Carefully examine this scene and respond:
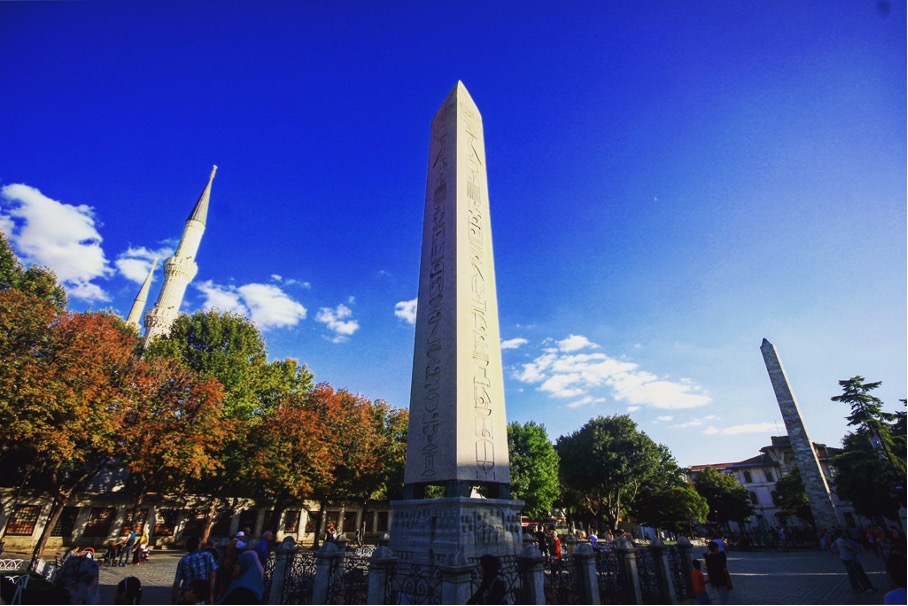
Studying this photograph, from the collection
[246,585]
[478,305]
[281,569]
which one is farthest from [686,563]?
[246,585]

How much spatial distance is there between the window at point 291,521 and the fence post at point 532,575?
27.0 meters

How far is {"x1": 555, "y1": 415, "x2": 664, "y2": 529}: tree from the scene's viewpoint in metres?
32.1

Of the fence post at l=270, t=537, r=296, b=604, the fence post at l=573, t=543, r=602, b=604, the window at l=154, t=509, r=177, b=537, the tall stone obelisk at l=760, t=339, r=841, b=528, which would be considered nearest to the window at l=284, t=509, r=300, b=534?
the window at l=154, t=509, r=177, b=537

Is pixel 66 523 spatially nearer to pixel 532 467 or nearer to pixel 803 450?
pixel 532 467

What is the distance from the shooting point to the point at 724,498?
38.4 metres

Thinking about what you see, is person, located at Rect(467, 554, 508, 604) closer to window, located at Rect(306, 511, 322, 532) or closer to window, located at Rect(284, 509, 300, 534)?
window, located at Rect(284, 509, 300, 534)

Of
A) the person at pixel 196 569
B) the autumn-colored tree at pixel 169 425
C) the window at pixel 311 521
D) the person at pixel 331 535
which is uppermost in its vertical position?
the autumn-colored tree at pixel 169 425

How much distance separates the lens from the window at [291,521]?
2844 centimetres

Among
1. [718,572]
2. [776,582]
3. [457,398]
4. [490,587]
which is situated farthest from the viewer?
[776,582]

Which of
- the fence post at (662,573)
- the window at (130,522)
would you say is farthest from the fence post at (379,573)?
the window at (130,522)

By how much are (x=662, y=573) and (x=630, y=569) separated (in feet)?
3.10

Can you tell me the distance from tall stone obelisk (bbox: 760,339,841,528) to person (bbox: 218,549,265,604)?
31689mm

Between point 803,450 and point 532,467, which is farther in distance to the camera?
point 532,467

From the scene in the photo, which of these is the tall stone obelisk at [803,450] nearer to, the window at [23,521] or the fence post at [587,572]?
the fence post at [587,572]
